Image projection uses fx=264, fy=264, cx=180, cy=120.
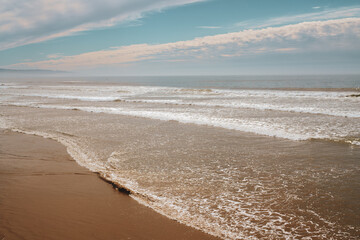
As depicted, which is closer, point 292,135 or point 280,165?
point 280,165

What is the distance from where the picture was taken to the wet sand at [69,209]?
410 cm

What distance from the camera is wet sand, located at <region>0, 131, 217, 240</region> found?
13.4 feet

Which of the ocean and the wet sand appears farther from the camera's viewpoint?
the ocean

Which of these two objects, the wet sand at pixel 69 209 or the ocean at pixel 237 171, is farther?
the ocean at pixel 237 171

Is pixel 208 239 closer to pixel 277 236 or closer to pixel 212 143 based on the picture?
pixel 277 236

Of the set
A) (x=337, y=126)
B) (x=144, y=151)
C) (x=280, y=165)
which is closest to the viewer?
(x=280, y=165)

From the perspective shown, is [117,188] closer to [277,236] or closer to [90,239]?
[90,239]

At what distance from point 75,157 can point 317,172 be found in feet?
23.1

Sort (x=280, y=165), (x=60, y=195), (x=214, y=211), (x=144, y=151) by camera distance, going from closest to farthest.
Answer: (x=214, y=211) < (x=60, y=195) < (x=280, y=165) < (x=144, y=151)

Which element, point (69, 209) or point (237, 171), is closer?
point (69, 209)

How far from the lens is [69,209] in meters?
4.83

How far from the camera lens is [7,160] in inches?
313

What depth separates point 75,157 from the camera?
8383 millimetres

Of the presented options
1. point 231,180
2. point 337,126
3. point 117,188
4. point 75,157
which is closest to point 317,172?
point 231,180
